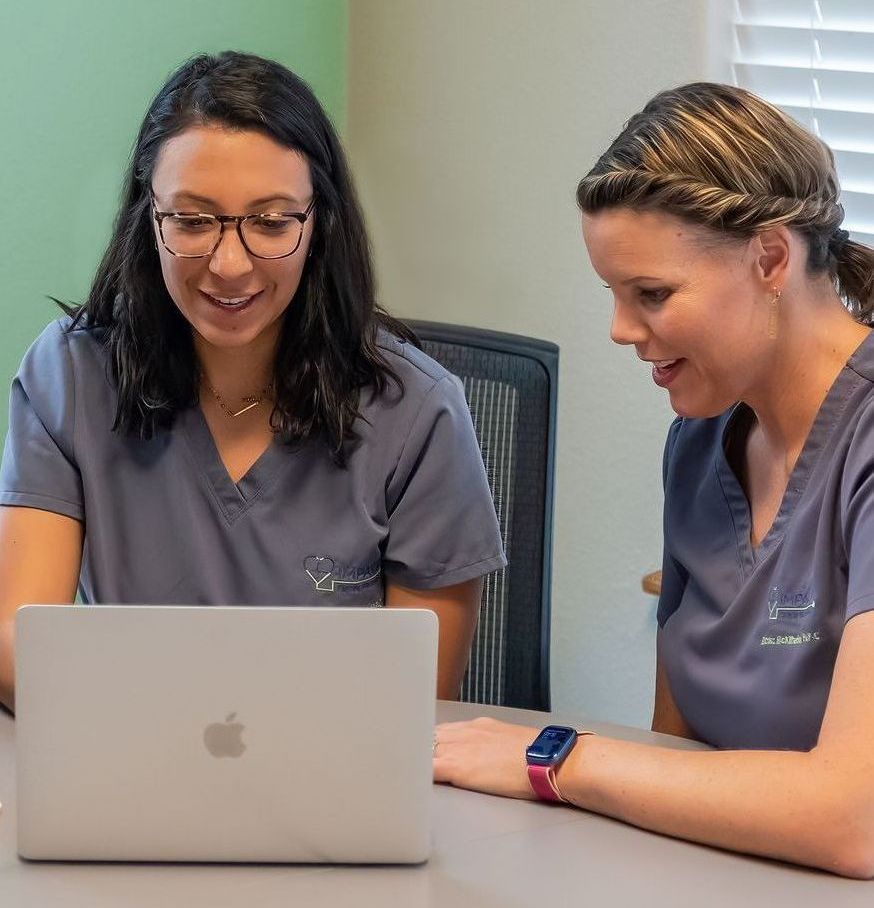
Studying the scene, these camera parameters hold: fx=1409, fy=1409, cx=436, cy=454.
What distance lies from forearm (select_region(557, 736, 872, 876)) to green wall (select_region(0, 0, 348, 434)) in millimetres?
1335

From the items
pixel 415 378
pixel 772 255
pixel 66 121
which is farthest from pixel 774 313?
pixel 66 121

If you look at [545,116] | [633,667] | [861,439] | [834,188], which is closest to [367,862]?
[861,439]

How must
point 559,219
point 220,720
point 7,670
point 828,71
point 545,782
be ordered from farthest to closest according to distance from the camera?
point 559,219
point 828,71
point 7,670
point 545,782
point 220,720

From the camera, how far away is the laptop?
105 cm

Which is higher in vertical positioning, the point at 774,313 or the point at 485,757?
the point at 774,313

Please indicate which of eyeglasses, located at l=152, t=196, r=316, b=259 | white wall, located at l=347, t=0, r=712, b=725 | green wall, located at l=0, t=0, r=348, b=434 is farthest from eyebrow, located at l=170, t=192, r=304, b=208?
white wall, located at l=347, t=0, r=712, b=725

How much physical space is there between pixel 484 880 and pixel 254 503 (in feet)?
2.07

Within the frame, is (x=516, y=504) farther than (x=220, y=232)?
Yes

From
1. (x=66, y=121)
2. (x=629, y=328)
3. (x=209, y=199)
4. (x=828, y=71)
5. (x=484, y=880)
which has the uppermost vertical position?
(x=828, y=71)

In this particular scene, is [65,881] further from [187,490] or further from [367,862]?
[187,490]

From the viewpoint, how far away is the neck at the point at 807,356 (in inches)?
54.7

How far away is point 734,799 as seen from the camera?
1.15 metres

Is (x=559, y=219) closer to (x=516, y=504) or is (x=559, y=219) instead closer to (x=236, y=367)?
(x=516, y=504)

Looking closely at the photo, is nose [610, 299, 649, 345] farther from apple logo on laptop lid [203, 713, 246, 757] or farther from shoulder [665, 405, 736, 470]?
apple logo on laptop lid [203, 713, 246, 757]
